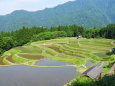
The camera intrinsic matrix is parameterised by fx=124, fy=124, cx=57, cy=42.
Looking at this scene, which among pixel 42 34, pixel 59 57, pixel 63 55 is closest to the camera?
pixel 59 57

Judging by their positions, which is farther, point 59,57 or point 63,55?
point 63,55

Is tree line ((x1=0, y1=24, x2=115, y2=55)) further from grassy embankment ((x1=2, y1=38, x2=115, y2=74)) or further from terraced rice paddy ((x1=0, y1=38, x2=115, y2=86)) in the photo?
terraced rice paddy ((x1=0, y1=38, x2=115, y2=86))

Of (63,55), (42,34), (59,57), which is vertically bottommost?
(59,57)

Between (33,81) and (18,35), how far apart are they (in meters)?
63.4

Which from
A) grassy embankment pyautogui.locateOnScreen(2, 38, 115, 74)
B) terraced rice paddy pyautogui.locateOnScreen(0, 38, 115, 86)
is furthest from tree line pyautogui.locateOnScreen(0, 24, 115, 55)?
terraced rice paddy pyautogui.locateOnScreen(0, 38, 115, 86)

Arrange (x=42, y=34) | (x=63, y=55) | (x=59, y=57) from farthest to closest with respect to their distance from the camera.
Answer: (x=42, y=34)
(x=63, y=55)
(x=59, y=57)

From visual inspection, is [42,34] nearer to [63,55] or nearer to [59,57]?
[63,55]

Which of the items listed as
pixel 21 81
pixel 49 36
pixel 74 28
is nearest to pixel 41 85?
pixel 21 81

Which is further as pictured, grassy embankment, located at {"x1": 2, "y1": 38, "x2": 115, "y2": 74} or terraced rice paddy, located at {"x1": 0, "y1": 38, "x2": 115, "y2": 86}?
grassy embankment, located at {"x1": 2, "y1": 38, "x2": 115, "y2": 74}

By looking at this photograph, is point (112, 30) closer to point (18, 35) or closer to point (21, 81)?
point (18, 35)

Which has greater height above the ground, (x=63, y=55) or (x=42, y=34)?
(x=42, y=34)

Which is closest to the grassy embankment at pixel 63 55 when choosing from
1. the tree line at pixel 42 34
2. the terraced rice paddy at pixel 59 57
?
the terraced rice paddy at pixel 59 57

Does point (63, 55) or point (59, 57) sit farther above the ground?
point (63, 55)

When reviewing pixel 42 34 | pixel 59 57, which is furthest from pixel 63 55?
pixel 42 34
